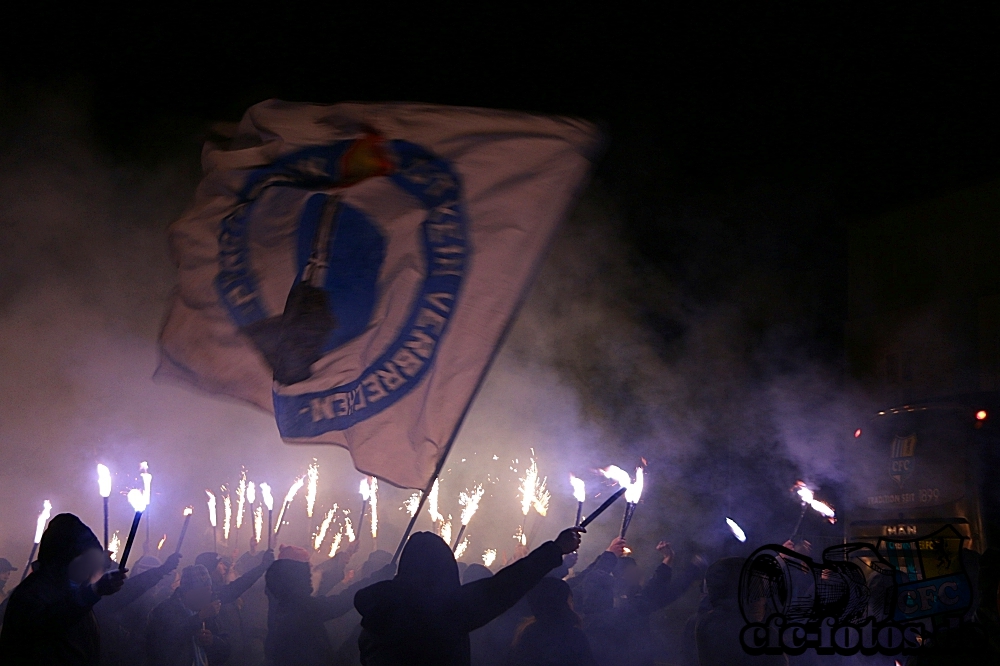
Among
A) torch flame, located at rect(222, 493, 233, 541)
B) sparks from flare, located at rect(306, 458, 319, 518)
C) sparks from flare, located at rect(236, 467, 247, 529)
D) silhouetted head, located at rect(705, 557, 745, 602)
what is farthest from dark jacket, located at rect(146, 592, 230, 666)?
sparks from flare, located at rect(306, 458, 319, 518)

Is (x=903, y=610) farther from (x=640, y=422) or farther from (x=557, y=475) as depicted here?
(x=557, y=475)

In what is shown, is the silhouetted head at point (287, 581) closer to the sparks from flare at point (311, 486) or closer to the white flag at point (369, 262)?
the white flag at point (369, 262)

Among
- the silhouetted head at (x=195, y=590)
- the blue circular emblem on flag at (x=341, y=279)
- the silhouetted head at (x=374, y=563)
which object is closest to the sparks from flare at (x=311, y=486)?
the silhouetted head at (x=374, y=563)

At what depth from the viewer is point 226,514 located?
42.0ft

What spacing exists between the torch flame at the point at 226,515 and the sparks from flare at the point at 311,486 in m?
1.16

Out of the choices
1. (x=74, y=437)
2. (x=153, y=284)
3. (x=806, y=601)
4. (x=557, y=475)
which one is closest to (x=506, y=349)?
(x=557, y=475)

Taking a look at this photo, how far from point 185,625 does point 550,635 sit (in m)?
1.66

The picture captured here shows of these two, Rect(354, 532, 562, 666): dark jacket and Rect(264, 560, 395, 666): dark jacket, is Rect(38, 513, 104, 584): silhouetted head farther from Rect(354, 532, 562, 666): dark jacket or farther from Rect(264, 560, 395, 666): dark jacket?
Rect(264, 560, 395, 666): dark jacket

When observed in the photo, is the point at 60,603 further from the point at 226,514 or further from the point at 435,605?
the point at 226,514

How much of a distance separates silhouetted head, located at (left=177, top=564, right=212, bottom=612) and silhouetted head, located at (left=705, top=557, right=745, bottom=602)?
2.21m

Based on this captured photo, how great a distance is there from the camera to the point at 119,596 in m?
3.89

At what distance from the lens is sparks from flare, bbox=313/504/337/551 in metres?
13.4

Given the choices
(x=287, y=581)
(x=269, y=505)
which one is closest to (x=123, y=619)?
(x=287, y=581)

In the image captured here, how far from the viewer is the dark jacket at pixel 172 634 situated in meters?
3.65
